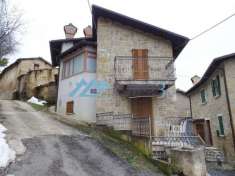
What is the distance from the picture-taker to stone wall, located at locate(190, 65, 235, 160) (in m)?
12.2

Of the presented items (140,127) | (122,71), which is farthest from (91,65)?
(140,127)

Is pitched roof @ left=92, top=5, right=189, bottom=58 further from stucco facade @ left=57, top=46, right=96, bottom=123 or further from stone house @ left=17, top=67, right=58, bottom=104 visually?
stone house @ left=17, top=67, right=58, bottom=104

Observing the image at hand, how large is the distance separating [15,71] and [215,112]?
29.2 metres

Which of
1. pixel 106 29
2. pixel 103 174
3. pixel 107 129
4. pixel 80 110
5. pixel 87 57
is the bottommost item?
pixel 103 174

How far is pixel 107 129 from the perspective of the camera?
914cm

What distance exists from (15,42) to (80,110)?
8552mm

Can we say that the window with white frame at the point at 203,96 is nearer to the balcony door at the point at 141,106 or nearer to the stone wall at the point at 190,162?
the balcony door at the point at 141,106

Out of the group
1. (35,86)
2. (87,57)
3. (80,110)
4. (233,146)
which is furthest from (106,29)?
(35,86)

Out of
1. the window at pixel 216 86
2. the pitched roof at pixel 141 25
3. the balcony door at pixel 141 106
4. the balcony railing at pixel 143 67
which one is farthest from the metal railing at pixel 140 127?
the window at pixel 216 86

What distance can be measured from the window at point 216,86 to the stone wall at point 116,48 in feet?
13.7

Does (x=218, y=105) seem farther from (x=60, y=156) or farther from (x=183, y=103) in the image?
(x=60, y=156)

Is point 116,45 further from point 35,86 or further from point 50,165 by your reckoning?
point 35,86

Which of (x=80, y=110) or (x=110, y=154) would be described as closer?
(x=110, y=154)

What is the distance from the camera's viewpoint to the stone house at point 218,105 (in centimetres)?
1177
